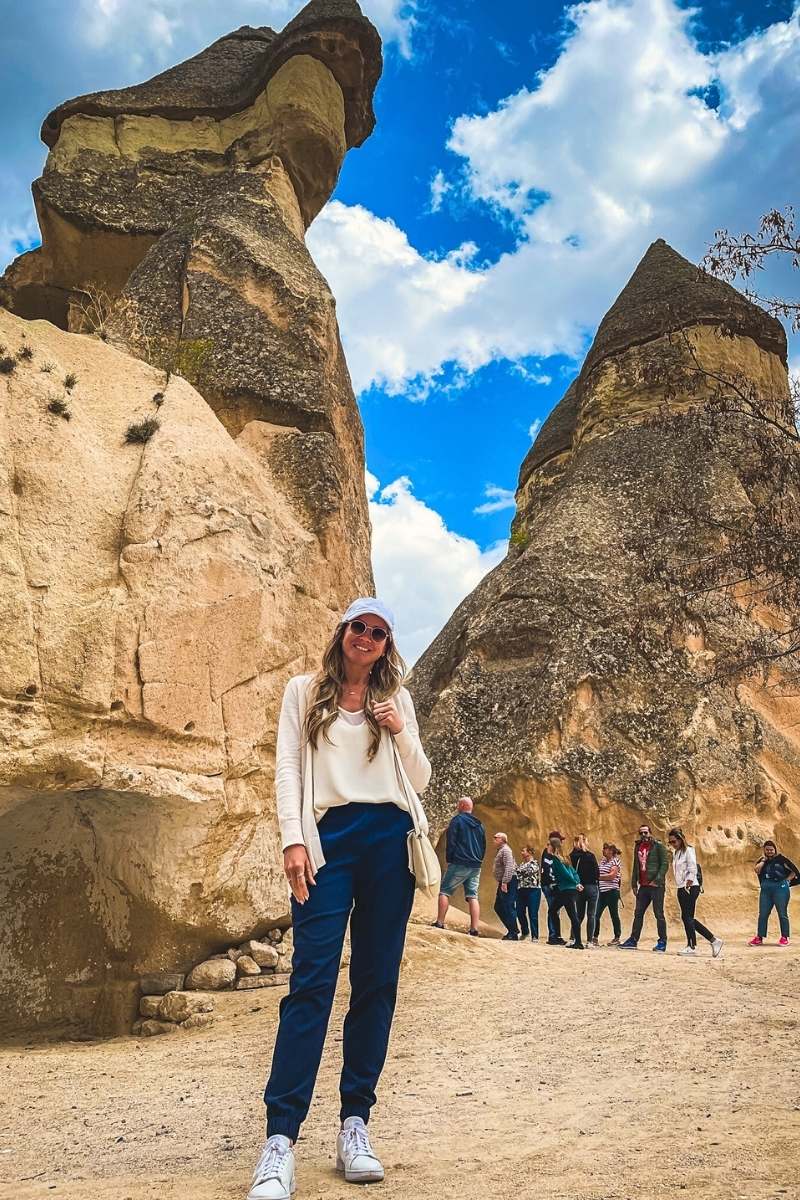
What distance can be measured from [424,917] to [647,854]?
302 cm

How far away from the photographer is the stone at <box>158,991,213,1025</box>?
746 centimetres

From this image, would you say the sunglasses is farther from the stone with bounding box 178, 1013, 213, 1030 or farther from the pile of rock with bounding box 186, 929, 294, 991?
the pile of rock with bounding box 186, 929, 294, 991

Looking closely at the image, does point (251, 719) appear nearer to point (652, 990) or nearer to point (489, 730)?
point (652, 990)

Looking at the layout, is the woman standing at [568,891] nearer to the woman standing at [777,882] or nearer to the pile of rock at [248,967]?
the woman standing at [777,882]

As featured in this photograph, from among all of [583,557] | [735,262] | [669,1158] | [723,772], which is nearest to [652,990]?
[669,1158]

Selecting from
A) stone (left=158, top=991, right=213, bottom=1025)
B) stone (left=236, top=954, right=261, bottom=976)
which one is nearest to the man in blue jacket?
stone (left=236, top=954, right=261, bottom=976)

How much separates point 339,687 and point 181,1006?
195 inches

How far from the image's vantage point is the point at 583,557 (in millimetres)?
20516

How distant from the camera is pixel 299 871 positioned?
10.4 ft

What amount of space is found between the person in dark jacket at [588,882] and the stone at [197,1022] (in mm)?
6390

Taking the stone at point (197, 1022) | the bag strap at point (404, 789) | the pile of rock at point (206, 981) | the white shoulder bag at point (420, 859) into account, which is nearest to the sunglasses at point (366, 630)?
the bag strap at point (404, 789)

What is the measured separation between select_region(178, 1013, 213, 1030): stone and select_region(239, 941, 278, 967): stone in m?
0.80

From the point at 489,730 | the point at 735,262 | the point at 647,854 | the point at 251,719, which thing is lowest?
the point at 647,854

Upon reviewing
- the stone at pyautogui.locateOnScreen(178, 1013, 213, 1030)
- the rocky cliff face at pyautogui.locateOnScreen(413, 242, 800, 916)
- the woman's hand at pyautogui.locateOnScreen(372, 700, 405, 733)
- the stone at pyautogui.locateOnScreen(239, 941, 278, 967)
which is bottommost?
the stone at pyautogui.locateOnScreen(178, 1013, 213, 1030)
